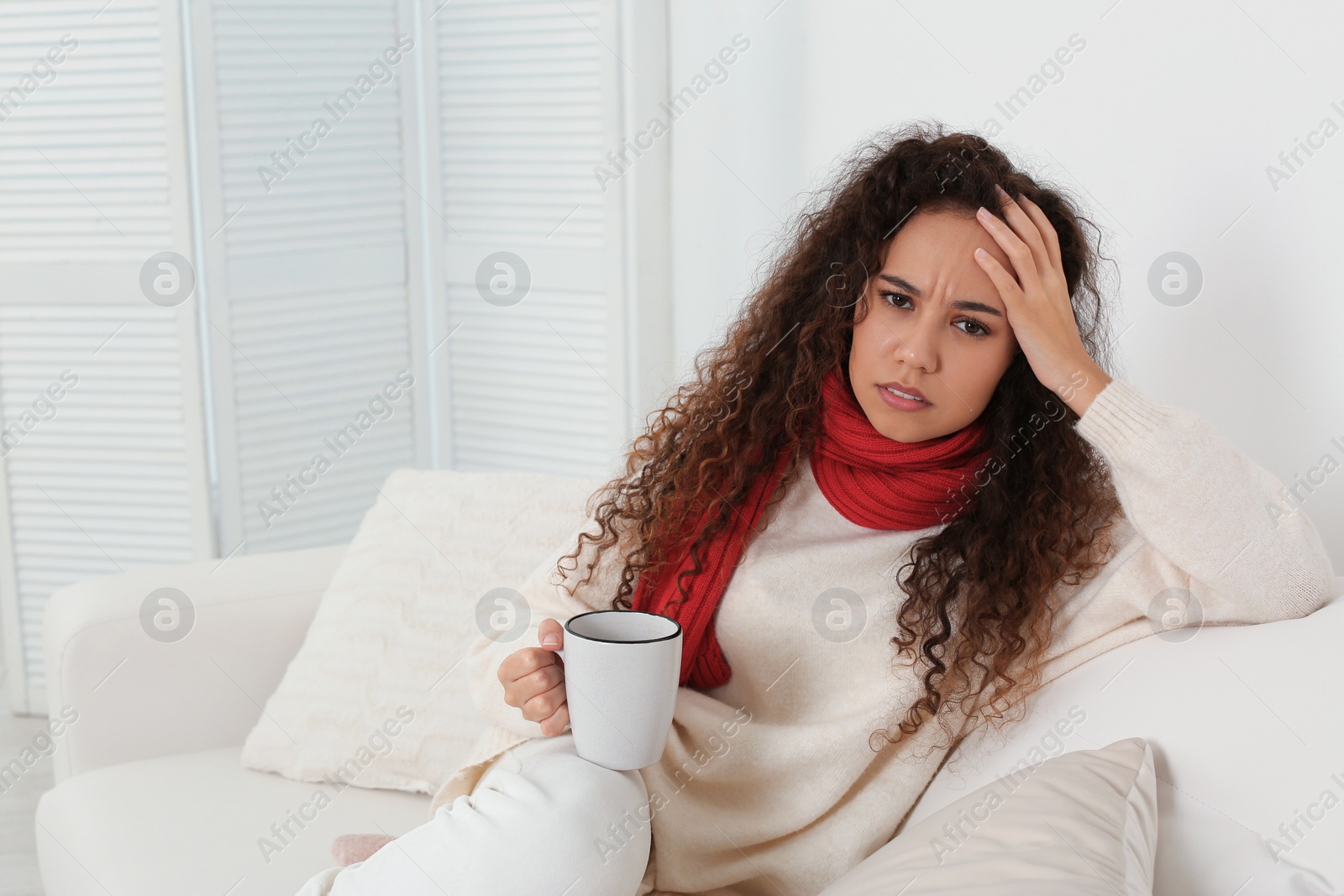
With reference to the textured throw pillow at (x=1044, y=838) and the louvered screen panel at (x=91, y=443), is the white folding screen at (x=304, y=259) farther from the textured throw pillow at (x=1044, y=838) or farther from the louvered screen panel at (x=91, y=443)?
the textured throw pillow at (x=1044, y=838)

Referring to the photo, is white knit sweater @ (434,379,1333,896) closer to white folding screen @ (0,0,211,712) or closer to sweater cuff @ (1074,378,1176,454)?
sweater cuff @ (1074,378,1176,454)

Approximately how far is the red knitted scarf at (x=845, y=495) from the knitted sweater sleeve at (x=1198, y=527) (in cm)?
16

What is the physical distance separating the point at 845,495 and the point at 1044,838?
0.51 metres

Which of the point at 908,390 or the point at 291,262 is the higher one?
the point at 291,262

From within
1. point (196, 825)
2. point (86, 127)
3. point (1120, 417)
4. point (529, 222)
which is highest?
point (86, 127)

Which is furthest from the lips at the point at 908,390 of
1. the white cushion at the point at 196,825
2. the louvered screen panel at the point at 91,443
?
the louvered screen panel at the point at 91,443

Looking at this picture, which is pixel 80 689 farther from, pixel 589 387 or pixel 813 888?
pixel 589 387

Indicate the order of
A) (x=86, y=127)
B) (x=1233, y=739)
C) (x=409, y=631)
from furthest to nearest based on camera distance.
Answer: (x=86, y=127)
(x=409, y=631)
(x=1233, y=739)

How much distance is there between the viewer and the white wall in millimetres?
1230

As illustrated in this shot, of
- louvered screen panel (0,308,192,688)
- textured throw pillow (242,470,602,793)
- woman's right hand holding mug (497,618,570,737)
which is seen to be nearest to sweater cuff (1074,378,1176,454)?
woman's right hand holding mug (497,618,570,737)

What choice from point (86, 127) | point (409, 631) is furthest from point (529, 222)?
point (409, 631)

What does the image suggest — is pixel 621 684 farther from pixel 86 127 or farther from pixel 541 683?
pixel 86 127

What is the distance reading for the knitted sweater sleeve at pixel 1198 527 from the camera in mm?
1030

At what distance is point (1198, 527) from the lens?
1.05 m
